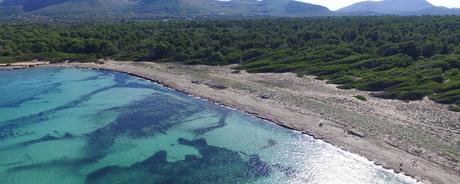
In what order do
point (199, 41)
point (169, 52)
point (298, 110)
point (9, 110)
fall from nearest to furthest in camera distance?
point (298, 110)
point (9, 110)
point (169, 52)
point (199, 41)

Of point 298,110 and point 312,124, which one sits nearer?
point 312,124

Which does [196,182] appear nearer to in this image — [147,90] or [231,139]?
[231,139]

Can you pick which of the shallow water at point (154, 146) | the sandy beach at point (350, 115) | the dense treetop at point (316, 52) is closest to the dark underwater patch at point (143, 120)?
the shallow water at point (154, 146)

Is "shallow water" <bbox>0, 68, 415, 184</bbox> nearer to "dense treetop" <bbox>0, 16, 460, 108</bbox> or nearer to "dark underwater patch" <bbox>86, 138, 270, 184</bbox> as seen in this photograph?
"dark underwater patch" <bbox>86, 138, 270, 184</bbox>

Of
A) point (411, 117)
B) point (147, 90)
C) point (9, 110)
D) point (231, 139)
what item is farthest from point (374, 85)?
point (9, 110)

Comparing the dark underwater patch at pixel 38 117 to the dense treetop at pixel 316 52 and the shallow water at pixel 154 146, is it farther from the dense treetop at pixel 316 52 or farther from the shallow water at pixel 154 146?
the dense treetop at pixel 316 52

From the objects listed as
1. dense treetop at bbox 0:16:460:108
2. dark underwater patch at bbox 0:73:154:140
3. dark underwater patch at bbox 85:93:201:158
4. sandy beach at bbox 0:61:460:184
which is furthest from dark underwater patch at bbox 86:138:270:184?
dense treetop at bbox 0:16:460:108

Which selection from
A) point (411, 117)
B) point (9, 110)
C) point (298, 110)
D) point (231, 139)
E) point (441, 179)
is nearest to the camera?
point (441, 179)
